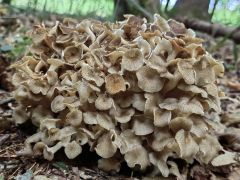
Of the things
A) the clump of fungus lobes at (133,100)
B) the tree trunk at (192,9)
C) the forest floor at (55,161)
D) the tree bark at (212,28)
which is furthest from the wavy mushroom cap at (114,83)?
the tree trunk at (192,9)

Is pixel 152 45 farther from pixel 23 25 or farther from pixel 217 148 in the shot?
pixel 23 25

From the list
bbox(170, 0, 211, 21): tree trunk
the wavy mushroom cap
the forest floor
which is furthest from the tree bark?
the wavy mushroom cap

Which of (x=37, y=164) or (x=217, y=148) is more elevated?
(x=217, y=148)

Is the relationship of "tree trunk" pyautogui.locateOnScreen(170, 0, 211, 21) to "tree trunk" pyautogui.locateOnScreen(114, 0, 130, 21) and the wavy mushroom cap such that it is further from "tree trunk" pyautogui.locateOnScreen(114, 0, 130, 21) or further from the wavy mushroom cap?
the wavy mushroom cap

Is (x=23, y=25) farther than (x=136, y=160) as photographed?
Yes

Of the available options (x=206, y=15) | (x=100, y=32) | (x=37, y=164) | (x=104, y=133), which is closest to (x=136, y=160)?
(x=104, y=133)

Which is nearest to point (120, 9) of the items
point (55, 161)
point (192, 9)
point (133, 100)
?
point (192, 9)

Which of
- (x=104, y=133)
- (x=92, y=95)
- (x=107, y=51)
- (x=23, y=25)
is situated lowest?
(x=23, y=25)
